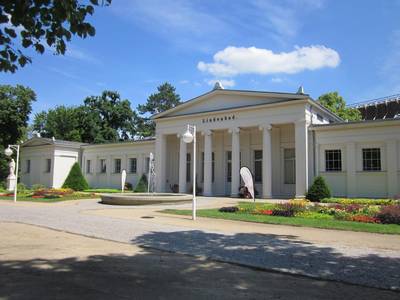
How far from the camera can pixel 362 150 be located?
83.9 ft

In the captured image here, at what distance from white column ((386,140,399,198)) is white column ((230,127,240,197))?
1042cm

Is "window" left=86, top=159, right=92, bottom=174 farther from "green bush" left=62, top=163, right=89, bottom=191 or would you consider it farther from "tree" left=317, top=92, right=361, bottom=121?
"tree" left=317, top=92, right=361, bottom=121

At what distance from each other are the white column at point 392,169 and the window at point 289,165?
703 cm

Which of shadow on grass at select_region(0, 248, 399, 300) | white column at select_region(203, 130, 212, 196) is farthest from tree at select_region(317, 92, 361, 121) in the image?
shadow on grass at select_region(0, 248, 399, 300)

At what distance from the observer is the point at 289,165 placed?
2983 cm

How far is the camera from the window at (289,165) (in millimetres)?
29500

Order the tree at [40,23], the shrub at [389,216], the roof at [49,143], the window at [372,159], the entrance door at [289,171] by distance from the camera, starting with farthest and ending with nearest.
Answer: the roof at [49,143]
the entrance door at [289,171]
the window at [372,159]
the shrub at [389,216]
the tree at [40,23]

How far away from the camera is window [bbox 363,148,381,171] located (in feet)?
82.1

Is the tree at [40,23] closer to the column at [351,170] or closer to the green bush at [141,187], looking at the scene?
the column at [351,170]

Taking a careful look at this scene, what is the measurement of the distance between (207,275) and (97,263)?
2123 mm

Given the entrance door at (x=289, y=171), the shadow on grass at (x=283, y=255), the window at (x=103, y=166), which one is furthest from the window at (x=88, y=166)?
the shadow on grass at (x=283, y=255)

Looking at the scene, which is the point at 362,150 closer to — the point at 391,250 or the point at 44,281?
the point at 391,250

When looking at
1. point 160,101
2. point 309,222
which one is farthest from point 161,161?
point 160,101

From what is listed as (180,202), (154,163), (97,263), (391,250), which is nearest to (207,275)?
(97,263)
